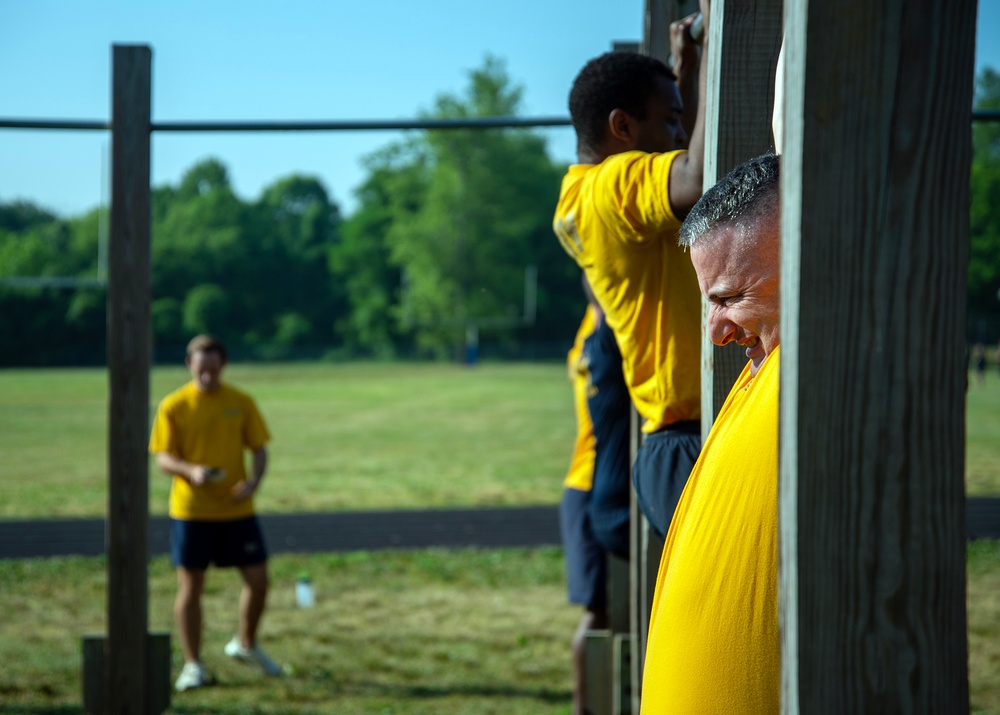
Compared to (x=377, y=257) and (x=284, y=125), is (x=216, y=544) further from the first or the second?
(x=377, y=257)

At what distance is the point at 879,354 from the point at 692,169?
982 mm

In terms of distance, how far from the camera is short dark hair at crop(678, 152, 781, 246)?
130cm

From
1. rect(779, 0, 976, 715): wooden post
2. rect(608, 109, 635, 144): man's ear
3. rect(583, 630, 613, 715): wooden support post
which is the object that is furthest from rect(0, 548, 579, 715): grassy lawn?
rect(779, 0, 976, 715): wooden post

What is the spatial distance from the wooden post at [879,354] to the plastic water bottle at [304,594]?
623 centimetres

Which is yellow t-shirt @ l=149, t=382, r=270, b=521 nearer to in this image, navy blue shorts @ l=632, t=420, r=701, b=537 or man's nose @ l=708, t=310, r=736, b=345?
navy blue shorts @ l=632, t=420, r=701, b=537

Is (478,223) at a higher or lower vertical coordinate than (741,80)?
higher

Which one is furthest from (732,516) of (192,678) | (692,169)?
(192,678)

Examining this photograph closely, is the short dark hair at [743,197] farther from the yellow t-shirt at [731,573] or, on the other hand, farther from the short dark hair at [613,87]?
the short dark hair at [613,87]

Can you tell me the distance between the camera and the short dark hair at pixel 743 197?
1298 millimetres

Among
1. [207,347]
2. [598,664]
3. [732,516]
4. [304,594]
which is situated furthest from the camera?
[304,594]

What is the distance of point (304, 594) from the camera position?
22.7ft

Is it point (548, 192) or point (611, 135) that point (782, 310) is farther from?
point (548, 192)

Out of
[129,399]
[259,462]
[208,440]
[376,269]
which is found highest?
[376,269]

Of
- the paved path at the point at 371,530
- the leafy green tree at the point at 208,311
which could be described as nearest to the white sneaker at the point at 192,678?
the paved path at the point at 371,530
